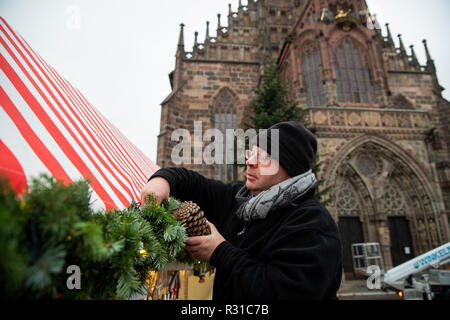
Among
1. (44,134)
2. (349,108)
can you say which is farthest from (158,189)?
(349,108)

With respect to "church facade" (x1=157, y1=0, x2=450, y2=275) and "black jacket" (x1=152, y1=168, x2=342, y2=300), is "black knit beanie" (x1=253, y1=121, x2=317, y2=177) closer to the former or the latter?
"black jacket" (x1=152, y1=168, x2=342, y2=300)

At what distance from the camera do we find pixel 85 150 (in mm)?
1551

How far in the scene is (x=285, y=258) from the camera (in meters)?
0.82

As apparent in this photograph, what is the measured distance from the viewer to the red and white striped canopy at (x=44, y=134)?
93 centimetres

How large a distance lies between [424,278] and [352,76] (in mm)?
8923

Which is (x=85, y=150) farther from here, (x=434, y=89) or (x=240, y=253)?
(x=434, y=89)

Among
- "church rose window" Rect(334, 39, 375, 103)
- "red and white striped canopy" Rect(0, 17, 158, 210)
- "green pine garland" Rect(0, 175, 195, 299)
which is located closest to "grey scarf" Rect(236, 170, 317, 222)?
"green pine garland" Rect(0, 175, 195, 299)

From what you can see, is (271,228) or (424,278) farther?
(424,278)

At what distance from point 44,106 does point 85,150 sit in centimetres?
35

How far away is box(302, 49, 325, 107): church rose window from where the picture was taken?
10524 millimetres

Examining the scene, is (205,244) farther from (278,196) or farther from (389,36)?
(389,36)

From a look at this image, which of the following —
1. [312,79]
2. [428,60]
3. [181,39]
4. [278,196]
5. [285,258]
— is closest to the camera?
[285,258]

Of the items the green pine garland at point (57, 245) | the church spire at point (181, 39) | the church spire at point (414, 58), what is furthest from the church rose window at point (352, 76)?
the green pine garland at point (57, 245)
